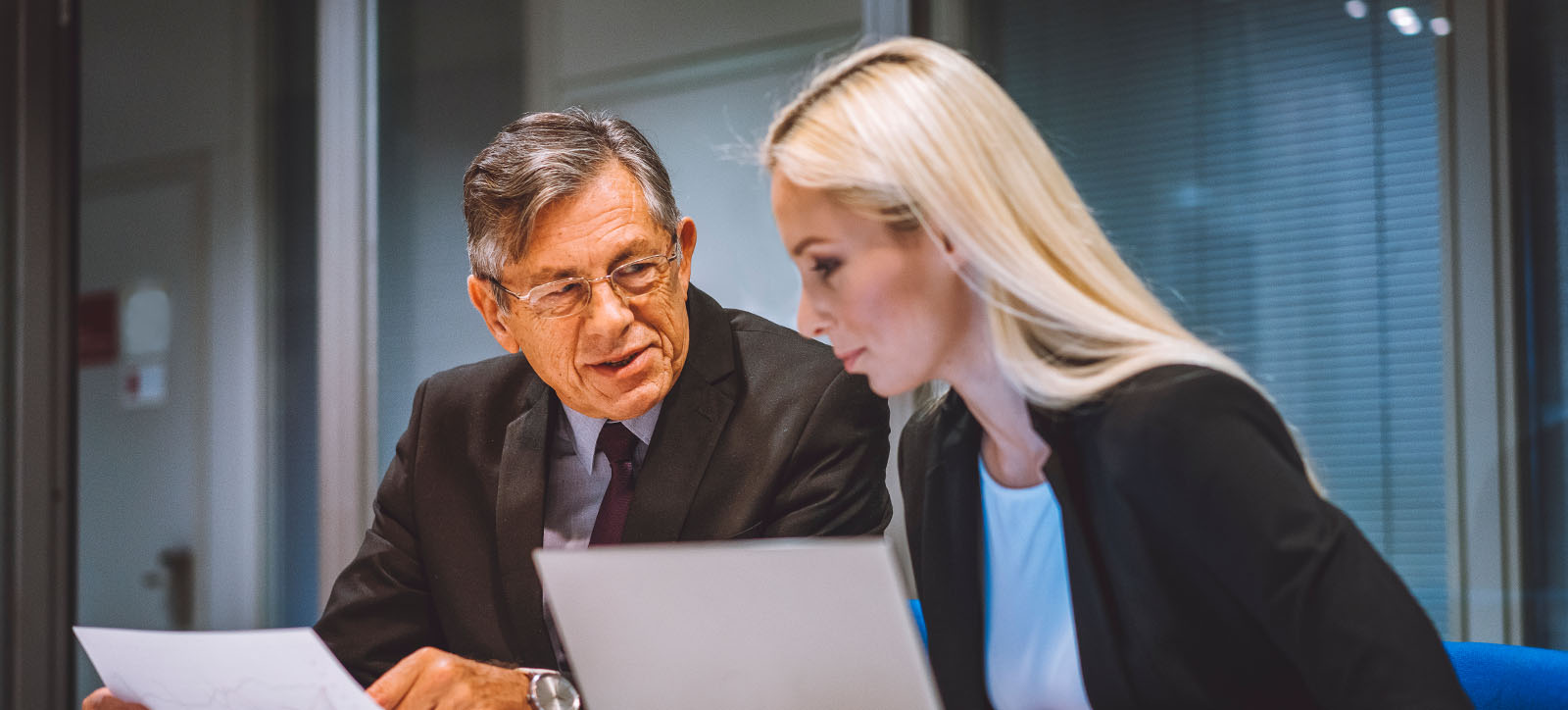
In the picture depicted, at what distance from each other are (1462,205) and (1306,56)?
42 cm

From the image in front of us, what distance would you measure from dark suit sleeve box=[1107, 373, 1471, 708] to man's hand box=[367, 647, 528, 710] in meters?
0.78

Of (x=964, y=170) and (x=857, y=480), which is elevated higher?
(x=964, y=170)

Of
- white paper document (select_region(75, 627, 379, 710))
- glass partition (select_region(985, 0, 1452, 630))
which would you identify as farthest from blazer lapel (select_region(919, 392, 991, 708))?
glass partition (select_region(985, 0, 1452, 630))

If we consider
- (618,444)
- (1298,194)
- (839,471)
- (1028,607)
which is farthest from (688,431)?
(1298,194)

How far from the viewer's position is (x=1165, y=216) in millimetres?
2562

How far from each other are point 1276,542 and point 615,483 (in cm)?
99

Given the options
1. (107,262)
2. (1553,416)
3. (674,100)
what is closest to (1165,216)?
(1553,416)

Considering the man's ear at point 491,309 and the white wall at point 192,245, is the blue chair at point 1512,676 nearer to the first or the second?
the man's ear at point 491,309

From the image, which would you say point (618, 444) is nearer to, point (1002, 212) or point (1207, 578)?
point (1002, 212)

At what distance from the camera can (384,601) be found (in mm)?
1784

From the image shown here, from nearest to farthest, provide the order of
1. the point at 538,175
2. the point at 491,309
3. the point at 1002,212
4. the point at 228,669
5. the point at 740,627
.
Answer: the point at 740,627, the point at 1002,212, the point at 228,669, the point at 538,175, the point at 491,309

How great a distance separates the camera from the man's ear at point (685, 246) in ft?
5.68

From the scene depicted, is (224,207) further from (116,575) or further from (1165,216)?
(1165,216)

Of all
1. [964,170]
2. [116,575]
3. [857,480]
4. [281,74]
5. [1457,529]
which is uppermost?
[281,74]
